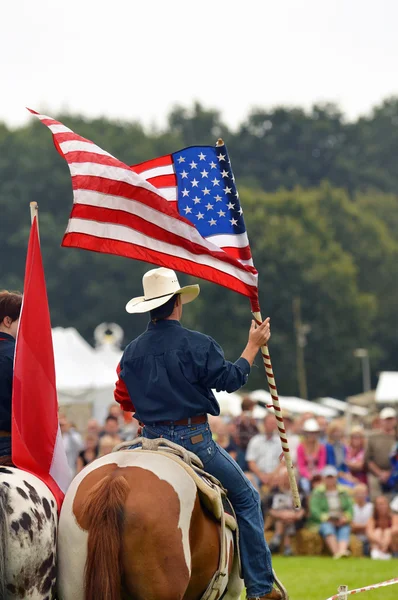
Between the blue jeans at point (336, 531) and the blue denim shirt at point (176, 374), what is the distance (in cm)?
979

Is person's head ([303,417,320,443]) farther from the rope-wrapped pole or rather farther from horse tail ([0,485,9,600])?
horse tail ([0,485,9,600])

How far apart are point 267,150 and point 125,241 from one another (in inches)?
3834

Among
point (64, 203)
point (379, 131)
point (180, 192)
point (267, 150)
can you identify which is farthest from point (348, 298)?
point (180, 192)

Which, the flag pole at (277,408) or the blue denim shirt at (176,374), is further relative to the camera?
the flag pole at (277,408)

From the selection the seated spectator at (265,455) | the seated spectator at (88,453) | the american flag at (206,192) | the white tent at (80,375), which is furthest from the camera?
the white tent at (80,375)

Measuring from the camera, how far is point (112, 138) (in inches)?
3620

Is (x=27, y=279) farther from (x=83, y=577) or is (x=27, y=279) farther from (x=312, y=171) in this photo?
(x=312, y=171)

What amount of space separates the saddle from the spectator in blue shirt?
0.82 m

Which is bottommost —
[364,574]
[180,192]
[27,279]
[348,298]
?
[364,574]

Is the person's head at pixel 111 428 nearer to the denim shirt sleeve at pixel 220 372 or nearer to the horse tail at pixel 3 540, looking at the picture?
the denim shirt sleeve at pixel 220 372

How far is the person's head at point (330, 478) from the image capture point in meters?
18.1

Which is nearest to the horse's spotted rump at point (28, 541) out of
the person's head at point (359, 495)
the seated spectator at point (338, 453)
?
the person's head at point (359, 495)

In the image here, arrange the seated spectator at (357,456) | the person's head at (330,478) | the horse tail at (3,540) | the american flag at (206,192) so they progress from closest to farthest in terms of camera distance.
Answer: the horse tail at (3,540) → the american flag at (206,192) → the person's head at (330,478) → the seated spectator at (357,456)

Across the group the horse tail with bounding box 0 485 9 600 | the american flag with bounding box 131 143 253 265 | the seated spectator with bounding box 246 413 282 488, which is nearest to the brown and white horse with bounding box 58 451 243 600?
the horse tail with bounding box 0 485 9 600
